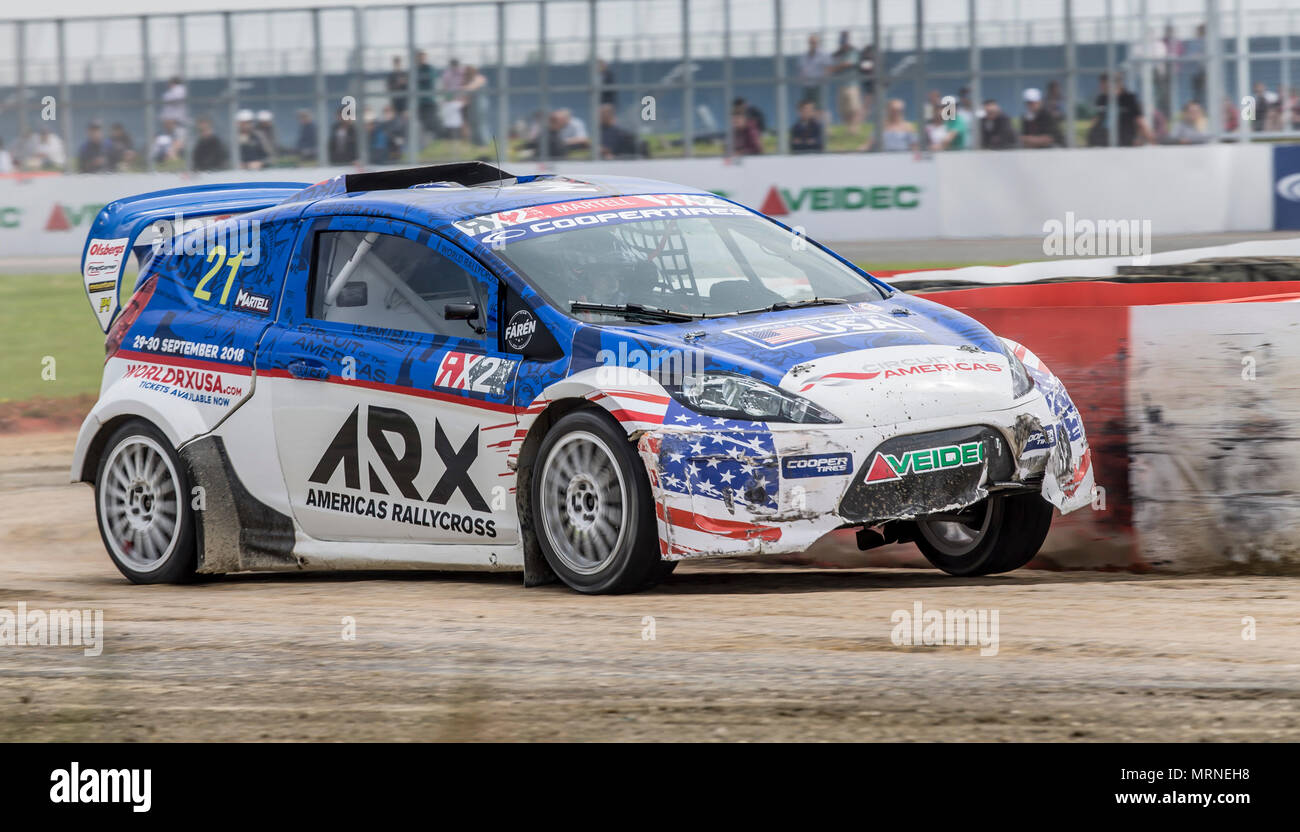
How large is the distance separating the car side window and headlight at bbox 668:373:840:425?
1041 mm

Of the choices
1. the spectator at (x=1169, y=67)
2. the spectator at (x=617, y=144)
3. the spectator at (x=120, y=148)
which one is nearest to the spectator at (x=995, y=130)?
the spectator at (x=1169, y=67)

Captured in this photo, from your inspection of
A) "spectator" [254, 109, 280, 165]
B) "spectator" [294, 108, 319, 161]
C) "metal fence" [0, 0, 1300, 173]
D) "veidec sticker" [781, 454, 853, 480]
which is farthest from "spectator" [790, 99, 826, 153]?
"veidec sticker" [781, 454, 853, 480]

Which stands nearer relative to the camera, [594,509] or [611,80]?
[594,509]

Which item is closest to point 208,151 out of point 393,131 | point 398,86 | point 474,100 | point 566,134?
point 393,131

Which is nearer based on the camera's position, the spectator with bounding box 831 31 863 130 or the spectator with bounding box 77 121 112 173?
the spectator with bounding box 831 31 863 130

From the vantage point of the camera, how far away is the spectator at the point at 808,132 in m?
23.0

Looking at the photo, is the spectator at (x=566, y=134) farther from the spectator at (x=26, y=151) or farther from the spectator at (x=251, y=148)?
the spectator at (x=26, y=151)

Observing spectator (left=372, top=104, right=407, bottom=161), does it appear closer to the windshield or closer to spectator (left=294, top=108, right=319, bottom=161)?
spectator (left=294, top=108, right=319, bottom=161)

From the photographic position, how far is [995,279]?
8969 millimetres

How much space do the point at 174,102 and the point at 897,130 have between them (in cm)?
1044

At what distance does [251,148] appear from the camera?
24984mm

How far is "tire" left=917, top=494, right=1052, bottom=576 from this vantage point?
662 centimetres

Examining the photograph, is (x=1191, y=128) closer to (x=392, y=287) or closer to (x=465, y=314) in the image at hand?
(x=392, y=287)
